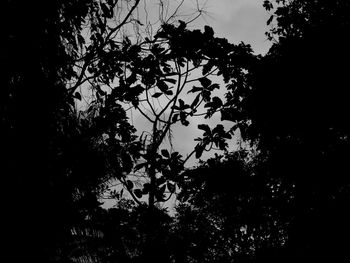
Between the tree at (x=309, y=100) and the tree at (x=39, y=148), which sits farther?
the tree at (x=309, y=100)

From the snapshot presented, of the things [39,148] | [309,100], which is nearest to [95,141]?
[39,148]

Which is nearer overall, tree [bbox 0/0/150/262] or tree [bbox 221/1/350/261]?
tree [bbox 0/0/150/262]

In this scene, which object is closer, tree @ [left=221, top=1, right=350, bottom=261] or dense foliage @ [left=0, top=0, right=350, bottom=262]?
dense foliage @ [left=0, top=0, right=350, bottom=262]

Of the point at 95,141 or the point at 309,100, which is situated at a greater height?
the point at 309,100

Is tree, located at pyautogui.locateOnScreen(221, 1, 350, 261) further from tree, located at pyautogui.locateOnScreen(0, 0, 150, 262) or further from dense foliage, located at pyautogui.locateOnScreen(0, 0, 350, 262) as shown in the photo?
tree, located at pyautogui.locateOnScreen(0, 0, 150, 262)

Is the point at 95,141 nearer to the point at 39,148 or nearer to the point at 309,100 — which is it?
the point at 39,148

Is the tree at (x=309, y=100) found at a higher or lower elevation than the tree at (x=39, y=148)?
higher

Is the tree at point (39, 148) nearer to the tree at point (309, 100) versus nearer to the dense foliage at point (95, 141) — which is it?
the dense foliage at point (95, 141)

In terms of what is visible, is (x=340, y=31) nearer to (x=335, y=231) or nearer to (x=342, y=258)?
(x=335, y=231)

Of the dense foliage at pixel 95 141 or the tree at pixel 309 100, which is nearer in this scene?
the dense foliage at pixel 95 141

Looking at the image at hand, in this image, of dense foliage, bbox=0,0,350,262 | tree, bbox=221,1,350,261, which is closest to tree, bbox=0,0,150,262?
dense foliage, bbox=0,0,350,262

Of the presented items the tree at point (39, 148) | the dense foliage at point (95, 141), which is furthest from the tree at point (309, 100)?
the tree at point (39, 148)

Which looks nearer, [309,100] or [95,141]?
[95,141]

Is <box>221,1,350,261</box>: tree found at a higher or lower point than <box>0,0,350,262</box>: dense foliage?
higher
